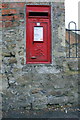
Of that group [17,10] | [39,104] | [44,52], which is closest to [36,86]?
[39,104]

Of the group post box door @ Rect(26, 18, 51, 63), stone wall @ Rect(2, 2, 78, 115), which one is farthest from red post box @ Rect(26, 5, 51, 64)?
stone wall @ Rect(2, 2, 78, 115)

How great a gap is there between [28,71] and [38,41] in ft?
2.47

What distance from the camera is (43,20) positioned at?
19.2 feet

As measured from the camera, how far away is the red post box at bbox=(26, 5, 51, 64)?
5.86 meters

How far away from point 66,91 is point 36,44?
4.40 ft

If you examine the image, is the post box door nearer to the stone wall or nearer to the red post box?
the red post box

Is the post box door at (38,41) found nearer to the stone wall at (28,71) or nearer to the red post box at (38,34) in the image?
the red post box at (38,34)

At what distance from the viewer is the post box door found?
5.86 meters

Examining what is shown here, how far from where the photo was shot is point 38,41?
5871mm

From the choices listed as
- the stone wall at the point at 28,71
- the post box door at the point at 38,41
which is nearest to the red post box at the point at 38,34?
the post box door at the point at 38,41

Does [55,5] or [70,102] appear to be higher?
[55,5]

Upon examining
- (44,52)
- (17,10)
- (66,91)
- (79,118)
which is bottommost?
(79,118)

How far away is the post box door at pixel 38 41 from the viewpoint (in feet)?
19.2

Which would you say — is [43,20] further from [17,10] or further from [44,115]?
[44,115]
